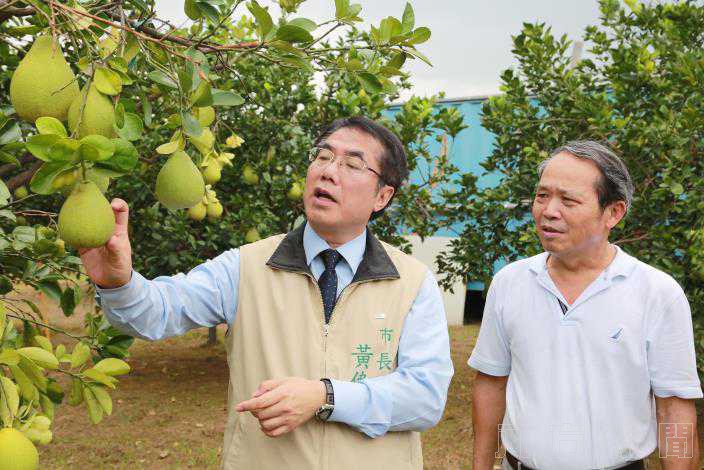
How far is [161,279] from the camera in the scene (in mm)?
1601

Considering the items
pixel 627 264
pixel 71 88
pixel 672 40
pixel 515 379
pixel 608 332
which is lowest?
pixel 515 379

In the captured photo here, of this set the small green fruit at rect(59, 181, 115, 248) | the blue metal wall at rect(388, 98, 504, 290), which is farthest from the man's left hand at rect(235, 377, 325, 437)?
the blue metal wall at rect(388, 98, 504, 290)

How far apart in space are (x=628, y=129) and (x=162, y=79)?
416 centimetres

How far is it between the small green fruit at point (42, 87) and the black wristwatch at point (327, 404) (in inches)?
31.9

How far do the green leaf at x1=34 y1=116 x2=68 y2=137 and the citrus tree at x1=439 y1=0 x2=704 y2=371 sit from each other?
12.7 feet

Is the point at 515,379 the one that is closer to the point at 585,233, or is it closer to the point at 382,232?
the point at 585,233

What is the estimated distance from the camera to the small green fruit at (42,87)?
1034mm

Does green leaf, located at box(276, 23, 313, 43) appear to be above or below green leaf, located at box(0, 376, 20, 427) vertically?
above

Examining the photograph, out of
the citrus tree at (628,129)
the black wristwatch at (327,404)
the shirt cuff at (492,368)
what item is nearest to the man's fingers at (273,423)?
the black wristwatch at (327,404)

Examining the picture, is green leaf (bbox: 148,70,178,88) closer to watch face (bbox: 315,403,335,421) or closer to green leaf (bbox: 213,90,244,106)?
green leaf (bbox: 213,90,244,106)

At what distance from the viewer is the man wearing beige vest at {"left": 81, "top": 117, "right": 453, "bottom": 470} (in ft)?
5.10

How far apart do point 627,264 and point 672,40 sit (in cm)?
361

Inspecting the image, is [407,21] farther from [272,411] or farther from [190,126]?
[272,411]

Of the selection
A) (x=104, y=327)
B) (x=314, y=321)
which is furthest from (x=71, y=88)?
(x=104, y=327)
